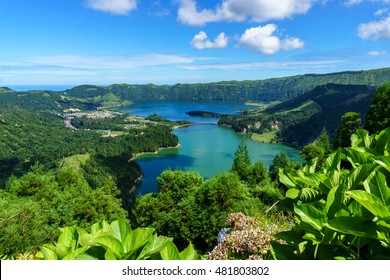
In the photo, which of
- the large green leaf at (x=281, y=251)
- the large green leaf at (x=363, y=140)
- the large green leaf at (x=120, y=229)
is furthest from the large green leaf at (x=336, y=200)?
the large green leaf at (x=120, y=229)

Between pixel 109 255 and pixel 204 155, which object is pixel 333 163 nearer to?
pixel 109 255

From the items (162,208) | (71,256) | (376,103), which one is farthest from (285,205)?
(376,103)

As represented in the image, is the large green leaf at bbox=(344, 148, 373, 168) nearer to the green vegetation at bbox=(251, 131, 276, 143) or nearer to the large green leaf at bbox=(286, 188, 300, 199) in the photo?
the large green leaf at bbox=(286, 188, 300, 199)

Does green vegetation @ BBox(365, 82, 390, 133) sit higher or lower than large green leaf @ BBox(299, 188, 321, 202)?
lower

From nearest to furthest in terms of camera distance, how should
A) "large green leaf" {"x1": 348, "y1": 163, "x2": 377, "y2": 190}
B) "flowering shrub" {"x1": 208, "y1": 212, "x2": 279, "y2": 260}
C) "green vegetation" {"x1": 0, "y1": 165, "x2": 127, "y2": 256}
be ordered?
1. "large green leaf" {"x1": 348, "y1": 163, "x2": 377, "y2": 190}
2. "flowering shrub" {"x1": 208, "y1": 212, "x2": 279, "y2": 260}
3. "green vegetation" {"x1": 0, "y1": 165, "x2": 127, "y2": 256}

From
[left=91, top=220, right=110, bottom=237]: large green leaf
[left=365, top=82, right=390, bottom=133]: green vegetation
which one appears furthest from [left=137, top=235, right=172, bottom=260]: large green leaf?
[left=365, top=82, right=390, bottom=133]: green vegetation

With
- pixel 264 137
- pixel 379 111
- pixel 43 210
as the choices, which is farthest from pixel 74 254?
pixel 264 137

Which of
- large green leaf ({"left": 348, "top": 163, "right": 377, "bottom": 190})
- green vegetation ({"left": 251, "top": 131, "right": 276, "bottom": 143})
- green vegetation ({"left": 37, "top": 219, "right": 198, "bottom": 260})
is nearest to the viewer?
green vegetation ({"left": 37, "top": 219, "right": 198, "bottom": 260})

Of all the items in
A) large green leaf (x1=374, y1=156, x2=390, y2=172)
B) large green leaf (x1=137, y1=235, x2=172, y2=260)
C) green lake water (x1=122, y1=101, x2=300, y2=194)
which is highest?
large green leaf (x1=374, y1=156, x2=390, y2=172)
